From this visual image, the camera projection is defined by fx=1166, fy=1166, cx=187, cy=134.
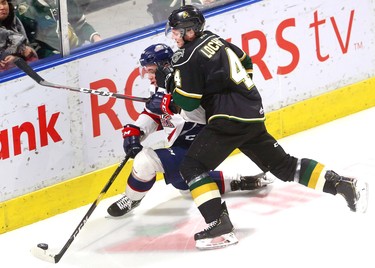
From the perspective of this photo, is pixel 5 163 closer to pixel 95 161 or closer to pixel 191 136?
pixel 95 161

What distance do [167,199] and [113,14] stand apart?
966mm

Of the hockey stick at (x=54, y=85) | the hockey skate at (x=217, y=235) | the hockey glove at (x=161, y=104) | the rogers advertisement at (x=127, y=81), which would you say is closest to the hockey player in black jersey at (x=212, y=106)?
the hockey skate at (x=217, y=235)

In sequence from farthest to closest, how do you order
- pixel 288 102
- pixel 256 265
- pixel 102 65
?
1. pixel 288 102
2. pixel 102 65
3. pixel 256 265

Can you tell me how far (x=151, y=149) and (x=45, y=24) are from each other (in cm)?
81

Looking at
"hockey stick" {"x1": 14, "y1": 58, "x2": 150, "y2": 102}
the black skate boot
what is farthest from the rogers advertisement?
the black skate boot

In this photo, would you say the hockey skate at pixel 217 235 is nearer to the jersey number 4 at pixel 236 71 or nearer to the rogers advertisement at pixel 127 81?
the jersey number 4 at pixel 236 71

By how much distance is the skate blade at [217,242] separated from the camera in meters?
5.11

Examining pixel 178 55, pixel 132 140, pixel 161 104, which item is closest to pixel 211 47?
pixel 178 55

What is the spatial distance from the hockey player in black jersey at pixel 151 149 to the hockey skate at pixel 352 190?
0.66m

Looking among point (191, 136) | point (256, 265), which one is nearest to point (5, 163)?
point (191, 136)

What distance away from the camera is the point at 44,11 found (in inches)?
221

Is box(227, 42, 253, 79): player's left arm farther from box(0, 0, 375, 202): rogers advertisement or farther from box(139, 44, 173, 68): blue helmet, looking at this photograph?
box(0, 0, 375, 202): rogers advertisement

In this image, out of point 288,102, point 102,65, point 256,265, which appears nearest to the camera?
point 256,265

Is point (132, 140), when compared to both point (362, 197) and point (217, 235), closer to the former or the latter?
point (217, 235)
